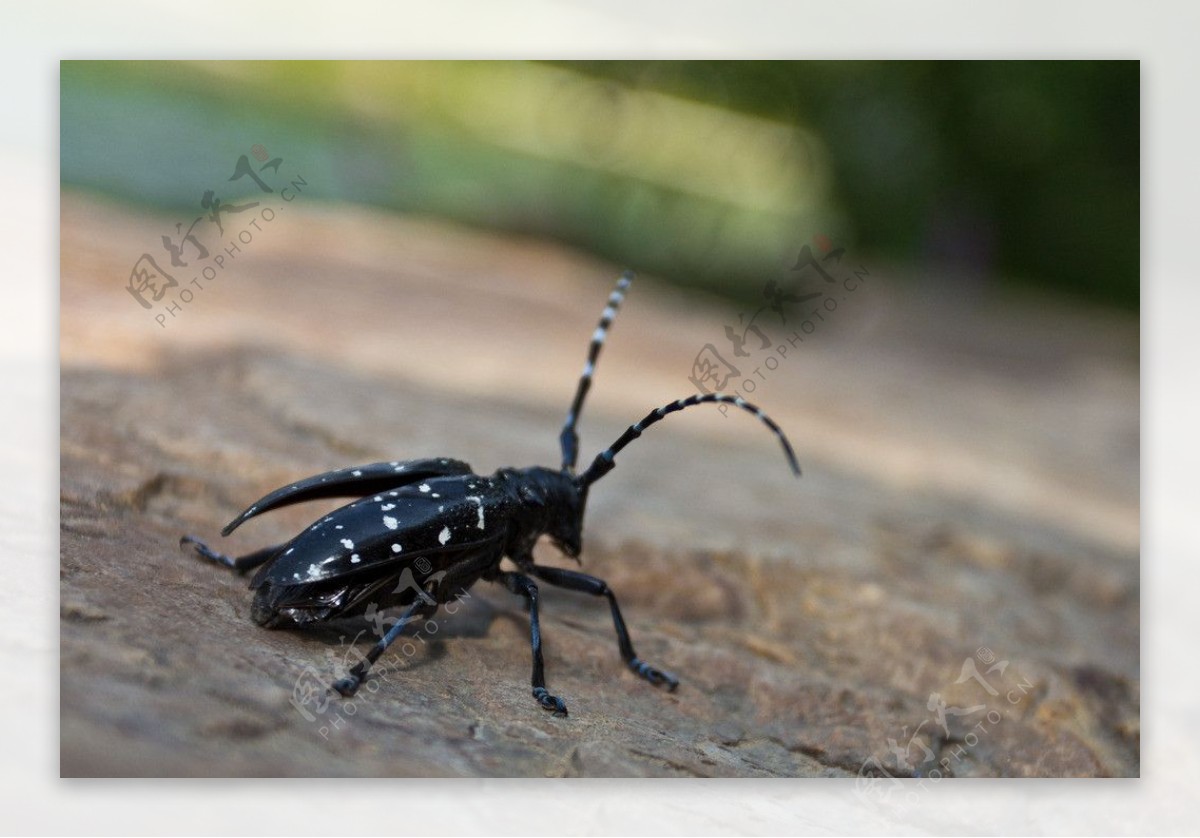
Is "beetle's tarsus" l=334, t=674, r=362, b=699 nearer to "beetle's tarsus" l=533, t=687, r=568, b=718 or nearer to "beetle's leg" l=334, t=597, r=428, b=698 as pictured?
"beetle's leg" l=334, t=597, r=428, b=698

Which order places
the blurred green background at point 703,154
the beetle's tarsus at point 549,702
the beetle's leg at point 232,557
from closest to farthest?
the beetle's tarsus at point 549,702
the beetle's leg at point 232,557
the blurred green background at point 703,154

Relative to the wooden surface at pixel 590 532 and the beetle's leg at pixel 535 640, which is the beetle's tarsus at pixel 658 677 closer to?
the wooden surface at pixel 590 532

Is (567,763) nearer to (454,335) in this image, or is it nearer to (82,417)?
(82,417)

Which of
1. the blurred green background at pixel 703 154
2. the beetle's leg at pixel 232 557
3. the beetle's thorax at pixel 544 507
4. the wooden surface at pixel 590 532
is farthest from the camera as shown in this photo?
the blurred green background at pixel 703 154

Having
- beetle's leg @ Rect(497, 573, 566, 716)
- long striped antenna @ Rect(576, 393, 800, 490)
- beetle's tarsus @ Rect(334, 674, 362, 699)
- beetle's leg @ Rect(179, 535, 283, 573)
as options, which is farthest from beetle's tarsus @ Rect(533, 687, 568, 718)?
beetle's leg @ Rect(179, 535, 283, 573)

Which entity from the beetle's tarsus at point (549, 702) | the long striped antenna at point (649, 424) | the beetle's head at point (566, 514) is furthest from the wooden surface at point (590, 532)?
the long striped antenna at point (649, 424)

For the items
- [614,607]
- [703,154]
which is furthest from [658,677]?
[703,154]
